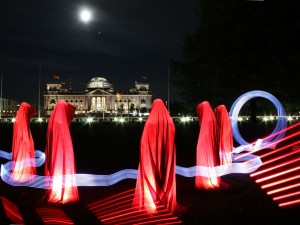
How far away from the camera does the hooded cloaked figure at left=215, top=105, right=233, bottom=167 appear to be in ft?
41.6

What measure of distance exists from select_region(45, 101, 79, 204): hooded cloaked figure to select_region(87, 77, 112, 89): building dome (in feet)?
498

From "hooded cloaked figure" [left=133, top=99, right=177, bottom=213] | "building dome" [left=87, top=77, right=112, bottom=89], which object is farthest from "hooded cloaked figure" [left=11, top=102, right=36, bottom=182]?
"building dome" [left=87, top=77, right=112, bottom=89]

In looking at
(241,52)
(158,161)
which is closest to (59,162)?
(158,161)

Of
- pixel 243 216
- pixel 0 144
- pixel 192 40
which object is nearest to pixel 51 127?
pixel 243 216

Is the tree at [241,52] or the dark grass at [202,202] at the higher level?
the tree at [241,52]

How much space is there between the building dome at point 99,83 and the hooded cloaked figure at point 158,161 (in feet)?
501

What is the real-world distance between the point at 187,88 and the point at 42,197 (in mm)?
19804

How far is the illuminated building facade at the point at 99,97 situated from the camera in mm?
148750

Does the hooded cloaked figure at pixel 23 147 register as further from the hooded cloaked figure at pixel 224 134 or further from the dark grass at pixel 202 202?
the hooded cloaked figure at pixel 224 134

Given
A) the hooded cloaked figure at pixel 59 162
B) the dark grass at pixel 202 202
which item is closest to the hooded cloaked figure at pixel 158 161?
the dark grass at pixel 202 202

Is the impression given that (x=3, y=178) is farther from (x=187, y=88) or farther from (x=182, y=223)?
(x=187, y=88)

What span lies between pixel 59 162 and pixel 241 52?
15773 mm

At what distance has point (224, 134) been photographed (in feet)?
42.7

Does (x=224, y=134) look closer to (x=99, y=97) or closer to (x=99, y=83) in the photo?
(x=99, y=97)
